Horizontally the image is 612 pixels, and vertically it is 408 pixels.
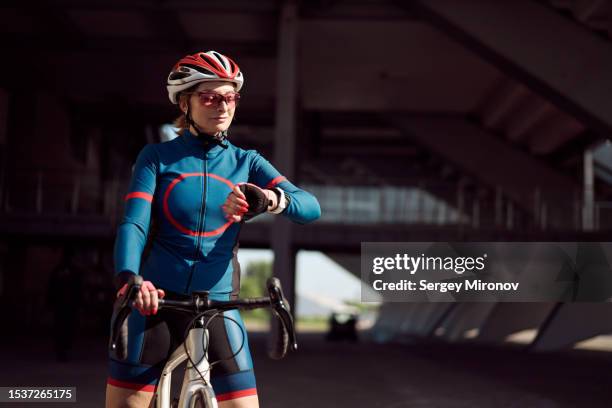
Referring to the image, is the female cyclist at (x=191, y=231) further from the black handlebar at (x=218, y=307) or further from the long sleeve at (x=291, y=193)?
the black handlebar at (x=218, y=307)

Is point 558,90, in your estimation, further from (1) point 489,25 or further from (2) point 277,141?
(2) point 277,141

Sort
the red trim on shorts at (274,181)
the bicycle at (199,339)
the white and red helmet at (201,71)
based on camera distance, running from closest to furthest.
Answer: the bicycle at (199,339), the white and red helmet at (201,71), the red trim on shorts at (274,181)

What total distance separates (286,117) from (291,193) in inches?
670

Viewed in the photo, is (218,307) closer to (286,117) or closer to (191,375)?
(191,375)

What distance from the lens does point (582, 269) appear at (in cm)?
1916

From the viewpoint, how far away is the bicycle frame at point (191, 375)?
226 centimetres

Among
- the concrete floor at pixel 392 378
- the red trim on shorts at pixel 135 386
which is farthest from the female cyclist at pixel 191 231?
the concrete floor at pixel 392 378

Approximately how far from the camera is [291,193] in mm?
2436

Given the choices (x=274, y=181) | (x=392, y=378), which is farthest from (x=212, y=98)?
(x=392, y=378)

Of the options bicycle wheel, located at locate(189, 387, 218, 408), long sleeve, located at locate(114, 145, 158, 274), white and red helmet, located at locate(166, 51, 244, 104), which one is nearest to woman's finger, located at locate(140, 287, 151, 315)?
long sleeve, located at locate(114, 145, 158, 274)

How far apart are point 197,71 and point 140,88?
25658 millimetres

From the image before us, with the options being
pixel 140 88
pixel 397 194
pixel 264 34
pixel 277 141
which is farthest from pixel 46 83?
pixel 397 194

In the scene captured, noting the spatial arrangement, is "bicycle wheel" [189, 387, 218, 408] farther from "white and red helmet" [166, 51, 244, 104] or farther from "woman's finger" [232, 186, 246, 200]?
"white and red helmet" [166, 51, 244, 104]

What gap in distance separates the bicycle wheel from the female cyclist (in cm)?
13
